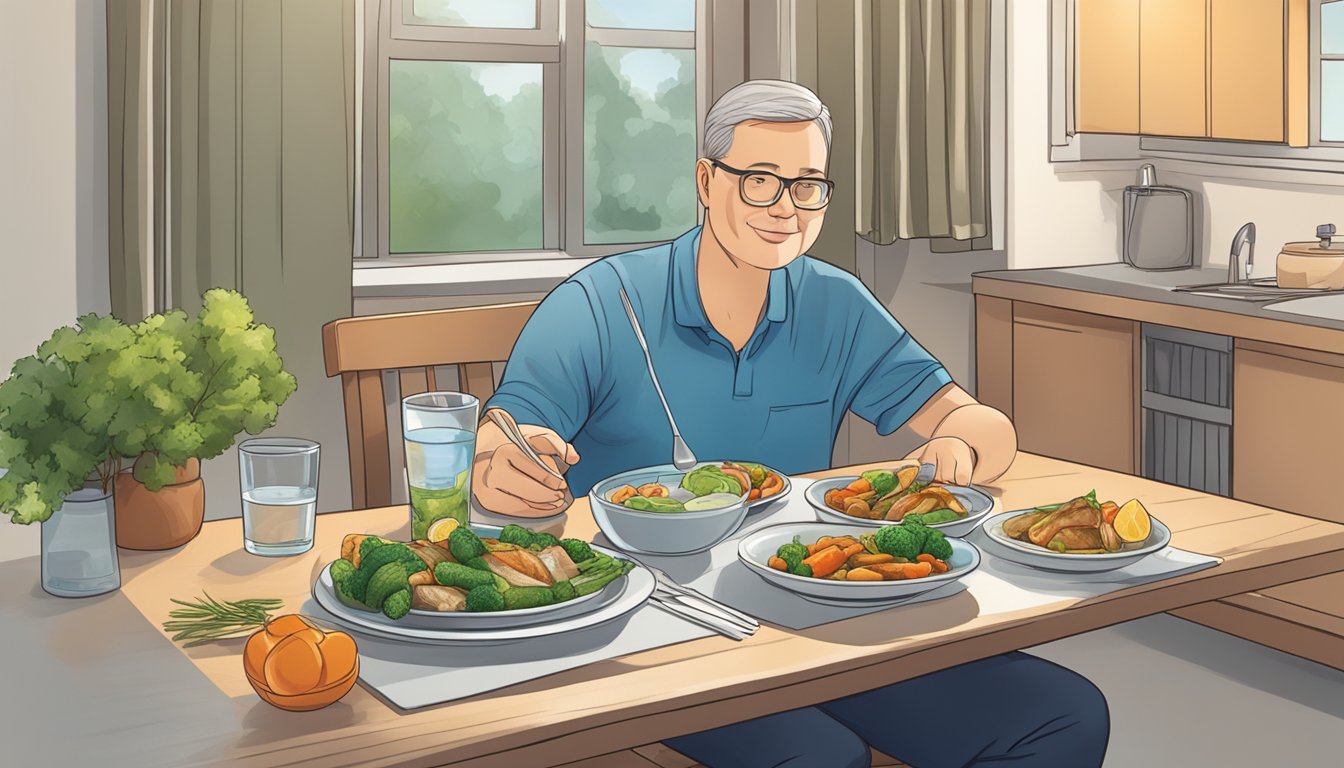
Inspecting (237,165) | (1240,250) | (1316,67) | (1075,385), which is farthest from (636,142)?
(1316,67)

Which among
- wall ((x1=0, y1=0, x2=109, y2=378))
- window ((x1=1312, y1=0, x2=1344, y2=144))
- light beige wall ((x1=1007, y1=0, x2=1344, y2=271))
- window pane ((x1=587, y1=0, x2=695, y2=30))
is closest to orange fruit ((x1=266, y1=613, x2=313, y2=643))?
wall ((x1=0, y1=0, x2=109, y2=378))

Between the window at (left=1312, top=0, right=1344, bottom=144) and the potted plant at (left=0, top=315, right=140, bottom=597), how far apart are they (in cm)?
287

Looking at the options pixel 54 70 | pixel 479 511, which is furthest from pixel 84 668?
pixel 54 70

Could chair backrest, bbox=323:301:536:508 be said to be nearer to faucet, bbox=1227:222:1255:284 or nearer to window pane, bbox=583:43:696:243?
window pane, bbox=583:43:696:243

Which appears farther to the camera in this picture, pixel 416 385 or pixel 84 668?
pixel 416 385

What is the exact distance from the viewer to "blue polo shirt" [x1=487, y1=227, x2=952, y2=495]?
1.85 m

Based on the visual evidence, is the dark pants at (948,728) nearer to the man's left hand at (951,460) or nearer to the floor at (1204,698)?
the man's left hand at (951,460)

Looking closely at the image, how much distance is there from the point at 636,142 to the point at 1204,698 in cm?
183

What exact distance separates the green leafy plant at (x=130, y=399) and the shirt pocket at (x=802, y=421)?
2.44 feet

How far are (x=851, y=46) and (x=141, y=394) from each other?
234cm

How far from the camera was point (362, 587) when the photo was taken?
3.68ft

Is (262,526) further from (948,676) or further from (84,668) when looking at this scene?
(948,676)

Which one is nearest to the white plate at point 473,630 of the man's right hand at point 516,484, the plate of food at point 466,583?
the plate of food at point 466,583

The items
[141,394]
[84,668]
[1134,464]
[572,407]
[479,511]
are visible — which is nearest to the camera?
[84,668]
